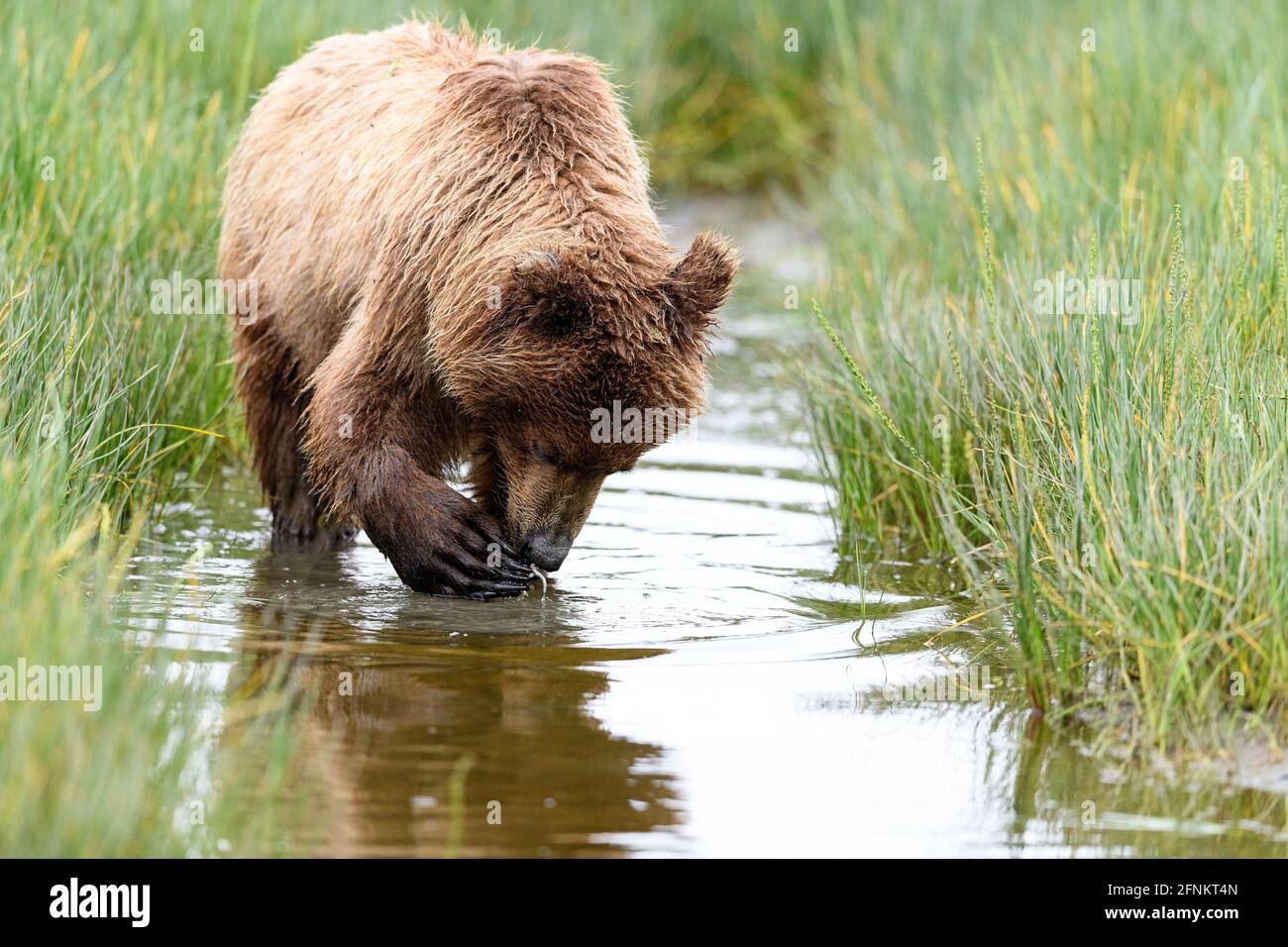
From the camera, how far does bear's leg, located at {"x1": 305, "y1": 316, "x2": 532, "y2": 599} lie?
20.3 feet

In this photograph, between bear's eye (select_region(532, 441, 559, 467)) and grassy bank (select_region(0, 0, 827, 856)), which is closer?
grassy bank (select_region(0, 0, 827, 856))

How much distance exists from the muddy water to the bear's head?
593 mm

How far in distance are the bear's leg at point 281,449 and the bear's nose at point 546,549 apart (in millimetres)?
1482

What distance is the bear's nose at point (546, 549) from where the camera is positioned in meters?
6.13

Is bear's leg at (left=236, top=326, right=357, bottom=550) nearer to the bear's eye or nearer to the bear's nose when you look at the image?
the bear's nose

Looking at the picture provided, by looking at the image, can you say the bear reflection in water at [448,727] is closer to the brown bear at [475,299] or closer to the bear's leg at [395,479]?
the bear's leg at [395,479]

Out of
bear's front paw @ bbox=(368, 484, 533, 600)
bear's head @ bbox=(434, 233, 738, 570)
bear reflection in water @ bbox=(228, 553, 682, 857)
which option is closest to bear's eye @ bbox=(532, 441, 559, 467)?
bear's head @ bbox=(434, 233, 738, 570)

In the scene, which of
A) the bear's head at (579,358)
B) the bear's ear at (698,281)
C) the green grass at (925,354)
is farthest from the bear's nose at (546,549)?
the green grass at (925,354)

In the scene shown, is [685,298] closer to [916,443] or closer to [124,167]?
[916,443]

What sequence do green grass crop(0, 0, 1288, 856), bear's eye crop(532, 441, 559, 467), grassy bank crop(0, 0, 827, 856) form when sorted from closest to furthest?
grassy bank crop(0, 0, 827, 856), green grass crop(0, 0, 1288, 856), bear's eye crop(532, 441, 559, 467)

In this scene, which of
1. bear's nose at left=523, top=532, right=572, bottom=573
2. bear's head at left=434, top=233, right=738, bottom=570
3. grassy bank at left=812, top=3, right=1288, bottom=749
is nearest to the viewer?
grassy bank at left=812, top=3, right=1288, bottom=749

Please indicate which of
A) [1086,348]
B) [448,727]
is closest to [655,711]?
[448,727]

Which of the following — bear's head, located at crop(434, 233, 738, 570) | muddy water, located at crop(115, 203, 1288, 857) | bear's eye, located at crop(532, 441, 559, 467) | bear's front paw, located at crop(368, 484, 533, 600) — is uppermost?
bear's head, located at crop(434, 233, 738, 570)

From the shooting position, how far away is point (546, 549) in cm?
614
